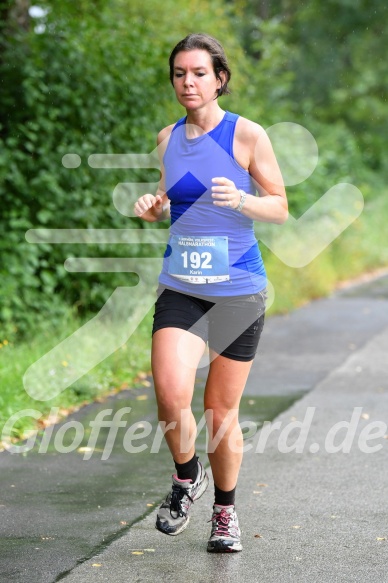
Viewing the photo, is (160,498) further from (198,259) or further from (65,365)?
(65,365)

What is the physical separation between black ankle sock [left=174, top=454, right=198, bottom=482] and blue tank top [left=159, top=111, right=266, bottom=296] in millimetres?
737

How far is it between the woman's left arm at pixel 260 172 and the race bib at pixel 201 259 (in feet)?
0.67

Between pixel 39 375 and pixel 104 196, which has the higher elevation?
pixel 104 196

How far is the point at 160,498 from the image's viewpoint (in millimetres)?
5781

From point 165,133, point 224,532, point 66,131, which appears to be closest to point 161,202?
point 165,133

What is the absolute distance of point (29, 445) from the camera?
272 inches

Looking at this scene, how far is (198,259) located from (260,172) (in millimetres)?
430

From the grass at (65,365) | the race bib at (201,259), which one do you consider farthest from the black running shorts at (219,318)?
the grass at (65,365)

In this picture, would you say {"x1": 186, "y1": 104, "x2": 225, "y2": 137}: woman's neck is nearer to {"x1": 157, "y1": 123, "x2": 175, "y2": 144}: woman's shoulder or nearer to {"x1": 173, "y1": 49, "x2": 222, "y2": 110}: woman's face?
{"x1": 173, "y1": 49, "x2": 222, "y2": 110}: woman's face

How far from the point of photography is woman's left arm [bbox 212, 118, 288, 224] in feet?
14.9

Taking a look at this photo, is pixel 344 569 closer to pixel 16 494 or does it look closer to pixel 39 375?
pixel 16 494

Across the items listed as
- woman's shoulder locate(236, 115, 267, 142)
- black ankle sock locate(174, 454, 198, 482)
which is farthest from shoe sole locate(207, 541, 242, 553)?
woman's shoulder locate(236, 115, 267, 142)

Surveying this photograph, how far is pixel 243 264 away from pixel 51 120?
6.02 metres

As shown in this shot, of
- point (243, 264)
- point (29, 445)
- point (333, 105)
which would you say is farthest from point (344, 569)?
point (333, 105)
